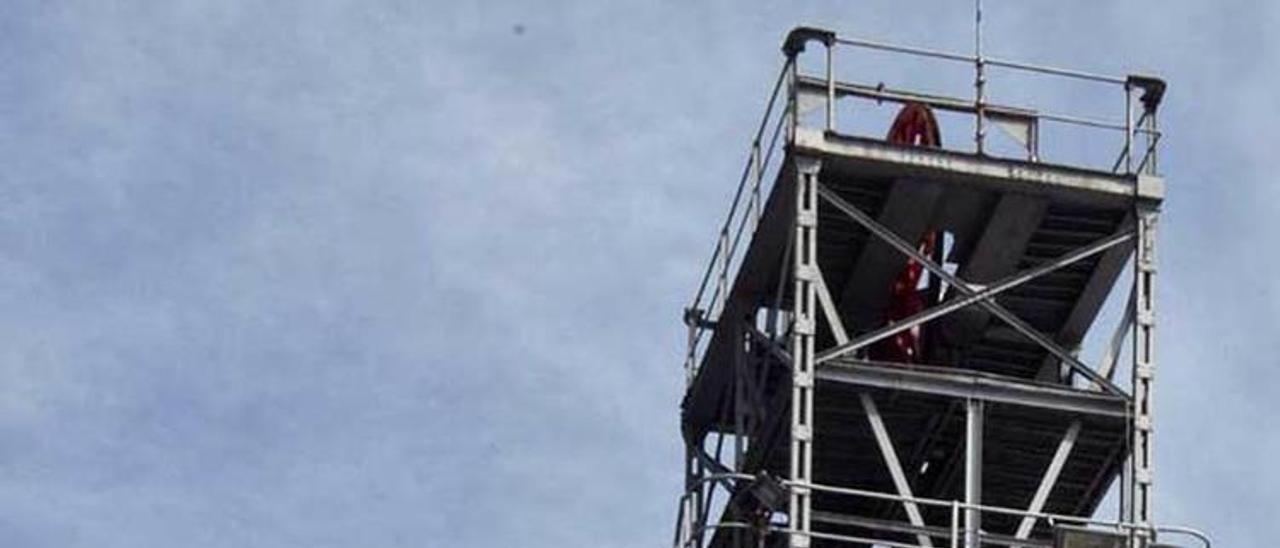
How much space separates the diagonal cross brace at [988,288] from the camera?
65.8 metres

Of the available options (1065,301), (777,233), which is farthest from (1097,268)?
(777,233)

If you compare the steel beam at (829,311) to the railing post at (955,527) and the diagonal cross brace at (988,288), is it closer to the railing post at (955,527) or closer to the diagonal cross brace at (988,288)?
the diagonal cross brace at (988,288)

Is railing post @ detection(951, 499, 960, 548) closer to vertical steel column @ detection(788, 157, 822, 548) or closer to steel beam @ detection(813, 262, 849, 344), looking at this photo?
vertical steel column @ detection(788, 157, 822, 548)

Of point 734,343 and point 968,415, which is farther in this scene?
point 734,343

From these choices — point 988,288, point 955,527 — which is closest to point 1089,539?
point 955,527

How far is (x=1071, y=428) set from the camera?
66.1m

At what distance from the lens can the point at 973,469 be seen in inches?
2532

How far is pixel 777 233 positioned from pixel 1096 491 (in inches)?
270

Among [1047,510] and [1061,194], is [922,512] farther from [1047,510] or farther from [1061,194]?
[1061,194]

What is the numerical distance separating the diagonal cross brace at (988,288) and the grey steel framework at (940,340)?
0.16 ft

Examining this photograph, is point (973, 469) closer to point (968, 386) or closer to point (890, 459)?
point (890, 459)

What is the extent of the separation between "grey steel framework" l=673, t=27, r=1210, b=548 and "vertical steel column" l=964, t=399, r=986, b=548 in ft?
0.16

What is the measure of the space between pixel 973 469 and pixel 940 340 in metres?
4.46

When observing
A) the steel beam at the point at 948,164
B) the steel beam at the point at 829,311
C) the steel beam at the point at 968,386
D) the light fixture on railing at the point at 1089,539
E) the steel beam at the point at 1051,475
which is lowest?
the light fixture on railing at the point at 1089,539
